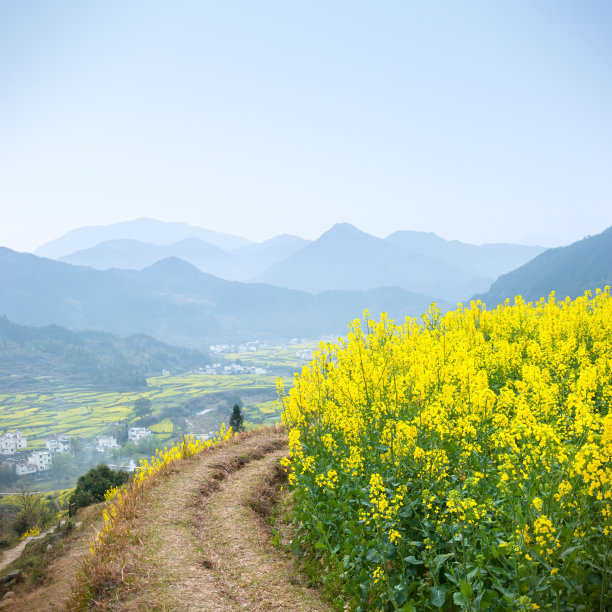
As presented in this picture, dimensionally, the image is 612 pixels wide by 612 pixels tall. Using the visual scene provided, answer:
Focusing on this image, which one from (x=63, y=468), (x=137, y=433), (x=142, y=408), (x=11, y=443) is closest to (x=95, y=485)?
(x=63, y=468)

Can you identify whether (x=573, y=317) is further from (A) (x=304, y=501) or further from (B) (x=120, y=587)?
(B) (x=120, y=587)

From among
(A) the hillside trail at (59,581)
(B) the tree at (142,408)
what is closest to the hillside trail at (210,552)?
(A) the hillside trail at (59,581)

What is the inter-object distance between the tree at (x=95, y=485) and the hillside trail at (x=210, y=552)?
32.2ft

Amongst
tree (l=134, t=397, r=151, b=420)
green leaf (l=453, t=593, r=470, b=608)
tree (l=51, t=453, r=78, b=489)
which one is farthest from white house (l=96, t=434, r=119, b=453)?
green leaf (l=453, t=593, r=470, b=608)

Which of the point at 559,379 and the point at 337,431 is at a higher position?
the point at 559,379

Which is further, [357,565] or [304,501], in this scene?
[304,501]

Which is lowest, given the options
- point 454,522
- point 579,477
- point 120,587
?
point 120,587

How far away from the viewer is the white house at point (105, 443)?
102037 mm

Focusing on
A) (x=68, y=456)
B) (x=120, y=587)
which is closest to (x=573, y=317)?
(x=120, y=587)

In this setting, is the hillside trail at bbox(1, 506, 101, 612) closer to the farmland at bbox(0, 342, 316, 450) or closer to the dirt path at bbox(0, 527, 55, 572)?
the dirt path at bbox(0, 527, 55, 572)

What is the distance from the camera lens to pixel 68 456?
98.1 meters

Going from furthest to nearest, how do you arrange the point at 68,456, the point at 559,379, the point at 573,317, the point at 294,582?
the point at 68,456, the point at 573,317, the point at 559,379, the point at 294,582

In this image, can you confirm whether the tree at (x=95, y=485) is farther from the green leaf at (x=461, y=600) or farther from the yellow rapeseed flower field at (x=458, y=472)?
the green leaf at (x=461, y=600)

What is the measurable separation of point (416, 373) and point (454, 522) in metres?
3.30
